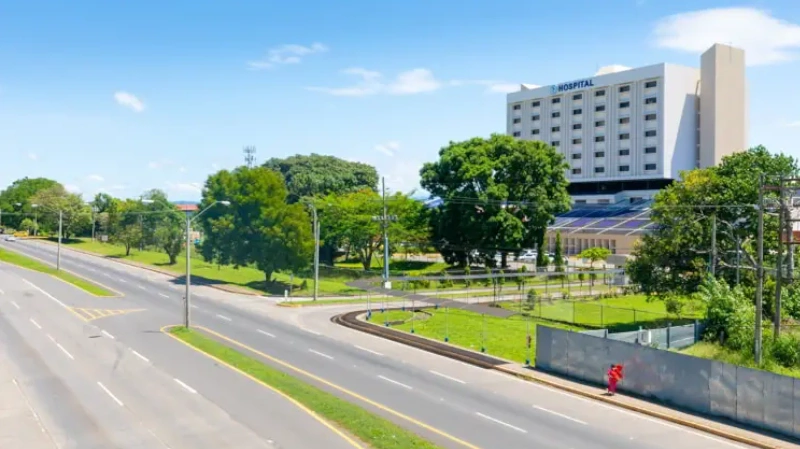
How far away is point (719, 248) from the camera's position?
48.5 meters

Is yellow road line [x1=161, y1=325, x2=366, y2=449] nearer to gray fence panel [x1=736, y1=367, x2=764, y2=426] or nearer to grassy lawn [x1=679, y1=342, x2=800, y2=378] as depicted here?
gray fence panel [x1=736, y1=367, x2=764, y2=426]

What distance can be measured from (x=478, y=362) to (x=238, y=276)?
49242 millimetres

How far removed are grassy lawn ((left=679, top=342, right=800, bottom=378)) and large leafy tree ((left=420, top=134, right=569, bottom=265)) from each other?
128ft

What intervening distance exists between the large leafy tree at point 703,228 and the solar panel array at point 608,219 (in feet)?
141

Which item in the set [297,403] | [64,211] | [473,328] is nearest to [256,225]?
[473,328]

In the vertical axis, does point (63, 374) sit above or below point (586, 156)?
below

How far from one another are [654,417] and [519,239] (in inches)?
1999

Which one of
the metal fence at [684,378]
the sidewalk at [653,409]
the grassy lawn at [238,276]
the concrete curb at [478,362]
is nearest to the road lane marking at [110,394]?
the concrete curb at [478,362]

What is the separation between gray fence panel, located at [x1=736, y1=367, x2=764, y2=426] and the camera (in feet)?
80.8

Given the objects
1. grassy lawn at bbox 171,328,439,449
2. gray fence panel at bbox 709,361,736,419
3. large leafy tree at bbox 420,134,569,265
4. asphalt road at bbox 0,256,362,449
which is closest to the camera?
grassy lawn at bbox 171,328,439,449

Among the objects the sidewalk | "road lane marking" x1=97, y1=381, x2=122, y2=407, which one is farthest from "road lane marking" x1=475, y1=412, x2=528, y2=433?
"road lane marking" x1=97, y1=381, x2=122, y2=407

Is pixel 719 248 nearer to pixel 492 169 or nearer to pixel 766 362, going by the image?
pixel 766 362

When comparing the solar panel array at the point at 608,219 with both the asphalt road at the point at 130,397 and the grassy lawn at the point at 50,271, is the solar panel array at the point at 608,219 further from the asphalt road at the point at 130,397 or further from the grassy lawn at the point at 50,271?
the asphalt road at the point at 130,397

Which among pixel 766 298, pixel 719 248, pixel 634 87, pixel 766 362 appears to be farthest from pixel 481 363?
pixel 634 87
